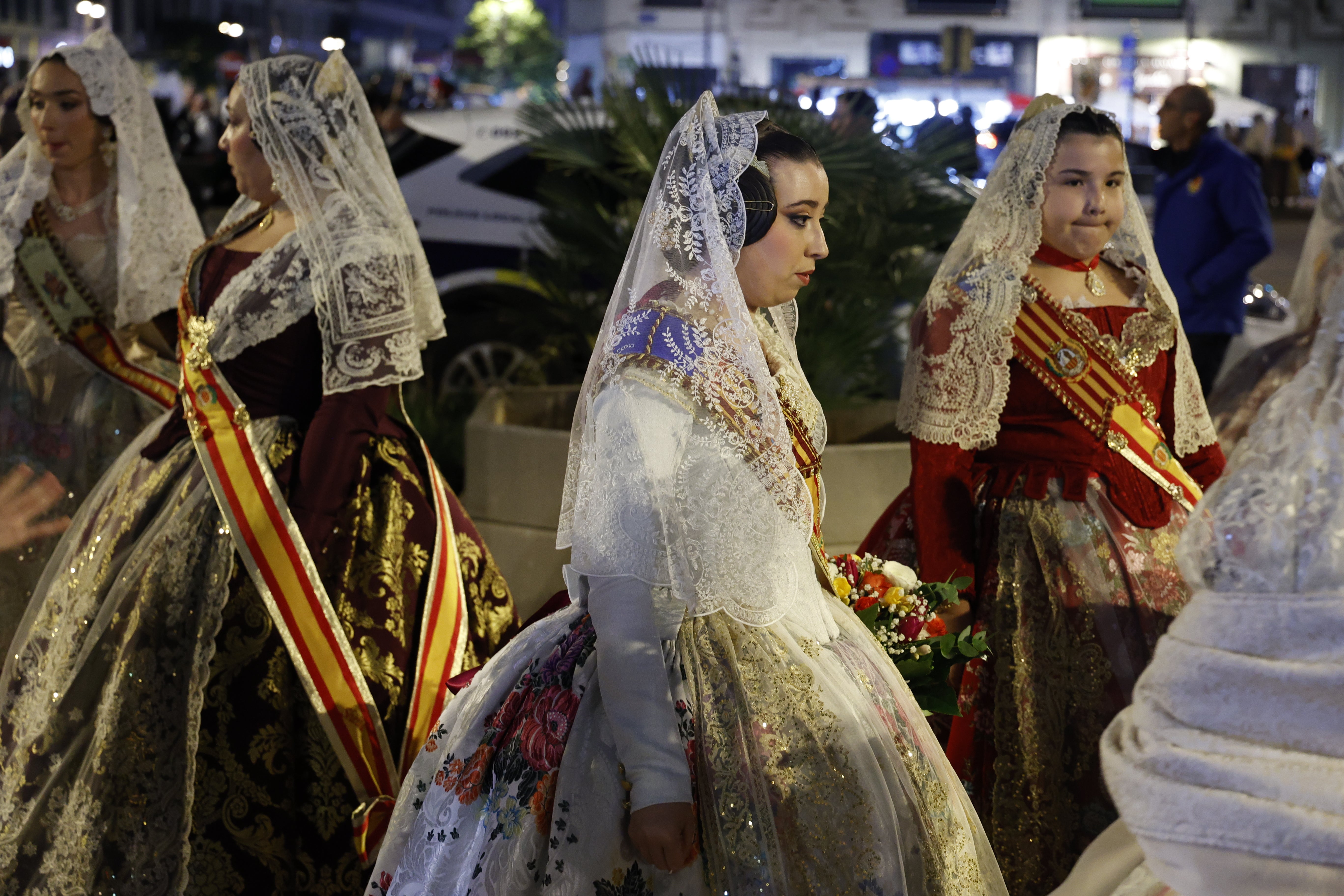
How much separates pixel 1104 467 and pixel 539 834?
1.56 metres

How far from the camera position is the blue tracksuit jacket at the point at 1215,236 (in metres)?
5.46

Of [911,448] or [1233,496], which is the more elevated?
[1233,496]

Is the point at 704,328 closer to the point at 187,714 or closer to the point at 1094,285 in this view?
the point at 1094,285

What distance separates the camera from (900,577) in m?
2.30

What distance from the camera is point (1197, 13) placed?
28.6m

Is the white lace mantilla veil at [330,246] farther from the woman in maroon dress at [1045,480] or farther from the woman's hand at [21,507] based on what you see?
the woman in maroon dress at [1045,480]

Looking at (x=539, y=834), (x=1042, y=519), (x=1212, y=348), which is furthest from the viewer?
(x=1212, y=348)

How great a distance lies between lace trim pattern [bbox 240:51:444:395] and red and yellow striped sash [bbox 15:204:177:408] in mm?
1044

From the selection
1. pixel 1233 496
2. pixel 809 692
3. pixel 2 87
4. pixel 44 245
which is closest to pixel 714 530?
pixel 809 692

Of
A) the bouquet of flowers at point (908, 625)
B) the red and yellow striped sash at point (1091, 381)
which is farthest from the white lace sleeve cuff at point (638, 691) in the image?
the red and yellow striped sash at point (1091, 381)

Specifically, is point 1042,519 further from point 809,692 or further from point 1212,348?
point 1212,348

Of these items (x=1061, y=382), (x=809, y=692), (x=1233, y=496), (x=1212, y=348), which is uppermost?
(x=1233, y=496)

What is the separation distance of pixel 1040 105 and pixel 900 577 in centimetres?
128

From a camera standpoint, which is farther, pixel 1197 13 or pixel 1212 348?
pixel 1197 13
